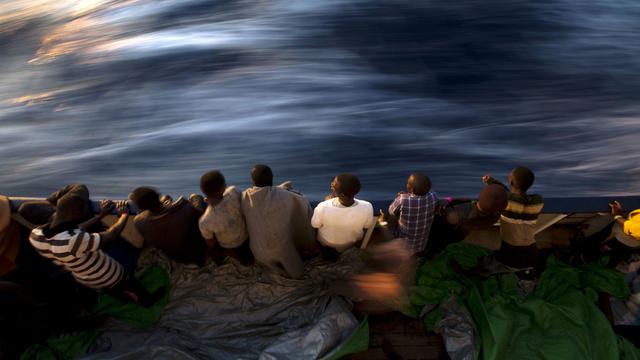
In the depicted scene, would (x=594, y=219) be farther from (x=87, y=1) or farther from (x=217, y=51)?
(x=87, y=1)

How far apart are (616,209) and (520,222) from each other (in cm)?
77

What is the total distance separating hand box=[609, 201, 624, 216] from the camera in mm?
2973

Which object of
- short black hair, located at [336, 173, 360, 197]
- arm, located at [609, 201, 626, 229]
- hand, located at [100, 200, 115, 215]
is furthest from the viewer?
hand, located at [100, 200, 115, 215]

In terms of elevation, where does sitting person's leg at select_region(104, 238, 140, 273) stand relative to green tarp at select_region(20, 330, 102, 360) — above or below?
above

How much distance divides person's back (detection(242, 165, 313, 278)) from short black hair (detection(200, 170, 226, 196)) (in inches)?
6.9

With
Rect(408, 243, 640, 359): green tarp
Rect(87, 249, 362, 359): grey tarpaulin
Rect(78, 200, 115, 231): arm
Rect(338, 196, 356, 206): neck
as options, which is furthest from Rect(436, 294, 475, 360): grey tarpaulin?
Rect(78, 200, 115, 231): arm

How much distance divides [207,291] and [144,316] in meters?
0.44

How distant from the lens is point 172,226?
2.81m

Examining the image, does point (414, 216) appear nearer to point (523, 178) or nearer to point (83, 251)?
point (523, 178)

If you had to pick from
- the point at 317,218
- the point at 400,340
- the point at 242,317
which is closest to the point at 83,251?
the point at 242,317

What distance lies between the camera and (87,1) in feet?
33.6

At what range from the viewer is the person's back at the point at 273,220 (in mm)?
2693

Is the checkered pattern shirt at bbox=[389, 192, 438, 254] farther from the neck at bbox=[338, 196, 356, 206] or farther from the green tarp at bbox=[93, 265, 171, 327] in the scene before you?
the green tarp at bbox=[93, 265, 171, 327]

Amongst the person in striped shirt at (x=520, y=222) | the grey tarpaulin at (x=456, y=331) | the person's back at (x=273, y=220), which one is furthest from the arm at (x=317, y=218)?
the person in striped shirt at (x=520, y=222)
